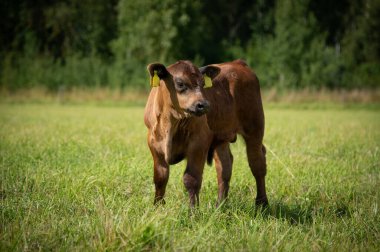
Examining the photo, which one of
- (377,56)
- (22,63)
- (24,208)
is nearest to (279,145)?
(24,208)

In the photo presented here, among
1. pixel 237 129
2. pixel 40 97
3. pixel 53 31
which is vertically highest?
pixel 53 31

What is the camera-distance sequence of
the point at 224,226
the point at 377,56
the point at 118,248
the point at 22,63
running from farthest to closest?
1. the point at 377,56
2. the point at 22,63
3. the point at 224,226
4. the point at 118,248

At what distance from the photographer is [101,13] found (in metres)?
43.9

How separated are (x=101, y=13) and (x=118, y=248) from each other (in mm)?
44146

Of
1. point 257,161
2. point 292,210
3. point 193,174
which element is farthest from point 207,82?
point 292,210

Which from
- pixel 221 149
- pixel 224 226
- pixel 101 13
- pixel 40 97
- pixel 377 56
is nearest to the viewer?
pixel 224 226

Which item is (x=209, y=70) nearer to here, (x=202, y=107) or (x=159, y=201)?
(x=202, y=107)

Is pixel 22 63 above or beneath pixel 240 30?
beneath

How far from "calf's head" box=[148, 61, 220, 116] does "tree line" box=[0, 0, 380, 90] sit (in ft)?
102

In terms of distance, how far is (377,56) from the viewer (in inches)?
1623

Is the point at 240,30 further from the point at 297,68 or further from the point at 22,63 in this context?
the point at 22,63

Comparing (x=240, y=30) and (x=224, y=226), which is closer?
(x=224, y=226)

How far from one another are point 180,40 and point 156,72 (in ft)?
110

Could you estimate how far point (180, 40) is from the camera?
1443 inches
